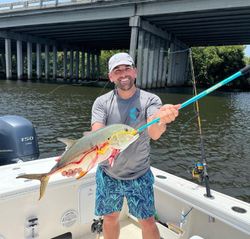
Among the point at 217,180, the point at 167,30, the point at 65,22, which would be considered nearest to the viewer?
the point at 217,180

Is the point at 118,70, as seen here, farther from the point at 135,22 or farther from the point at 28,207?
the point at 135,22

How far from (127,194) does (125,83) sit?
1.16 metres

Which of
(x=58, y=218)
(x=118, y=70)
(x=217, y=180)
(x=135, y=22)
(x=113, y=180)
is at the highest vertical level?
(x=135, y=22)

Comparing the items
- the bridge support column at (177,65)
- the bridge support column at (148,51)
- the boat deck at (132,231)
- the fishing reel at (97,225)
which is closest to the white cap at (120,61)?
the fishing reel at (97,225)

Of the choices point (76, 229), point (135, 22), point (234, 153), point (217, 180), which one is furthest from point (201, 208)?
point (135, 22)

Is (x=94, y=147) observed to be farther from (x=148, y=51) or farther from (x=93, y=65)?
(x=93, y=65)

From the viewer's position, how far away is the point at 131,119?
292 cm

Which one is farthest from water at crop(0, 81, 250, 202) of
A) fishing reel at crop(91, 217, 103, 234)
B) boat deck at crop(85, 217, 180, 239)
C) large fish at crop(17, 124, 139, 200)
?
large fish at crop(17, 124, 139, 200)

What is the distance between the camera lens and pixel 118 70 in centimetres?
292

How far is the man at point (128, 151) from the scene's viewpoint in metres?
2.91

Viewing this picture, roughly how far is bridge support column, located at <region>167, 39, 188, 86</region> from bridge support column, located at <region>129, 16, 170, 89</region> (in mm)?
1404

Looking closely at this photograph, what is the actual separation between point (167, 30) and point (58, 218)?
3623cm

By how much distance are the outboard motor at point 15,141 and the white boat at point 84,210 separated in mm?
1514

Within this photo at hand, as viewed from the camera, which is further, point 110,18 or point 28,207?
point 110,18
